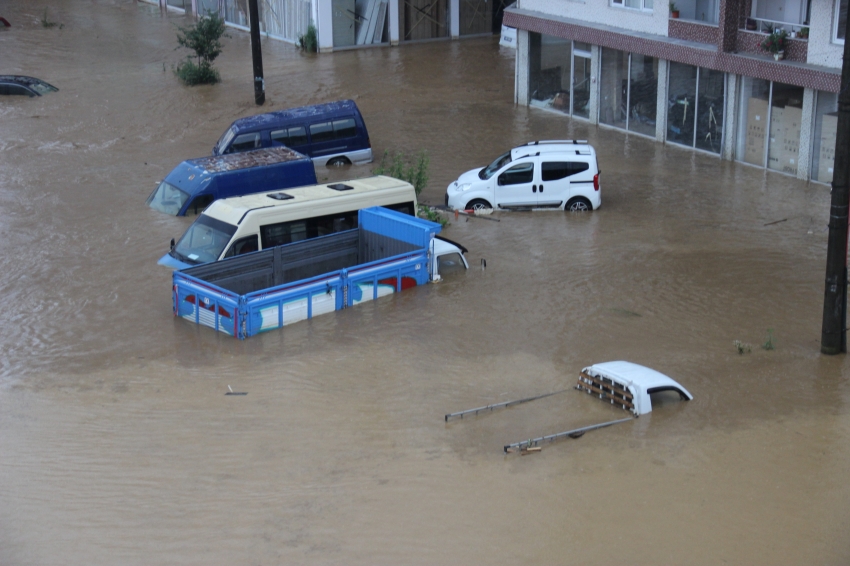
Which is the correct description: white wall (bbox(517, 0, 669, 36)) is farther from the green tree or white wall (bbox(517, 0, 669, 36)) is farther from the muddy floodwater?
the green tree

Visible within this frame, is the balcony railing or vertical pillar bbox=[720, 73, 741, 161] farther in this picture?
vertical pillar bbox=[720, 73, 741, 161]

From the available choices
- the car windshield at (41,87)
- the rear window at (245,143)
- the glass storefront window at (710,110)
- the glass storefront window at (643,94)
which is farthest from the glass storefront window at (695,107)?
the car windshield at (41,87)

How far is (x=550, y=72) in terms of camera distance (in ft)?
102

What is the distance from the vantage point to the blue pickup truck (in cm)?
1569

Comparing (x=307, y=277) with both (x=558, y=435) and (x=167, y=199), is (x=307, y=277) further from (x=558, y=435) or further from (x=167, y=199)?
(x=558, y=435)

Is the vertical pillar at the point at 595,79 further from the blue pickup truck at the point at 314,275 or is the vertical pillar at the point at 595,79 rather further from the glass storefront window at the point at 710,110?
the blue pickup truck at the point at 314,275

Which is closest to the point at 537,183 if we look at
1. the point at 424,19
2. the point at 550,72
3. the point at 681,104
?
the point at 681,104

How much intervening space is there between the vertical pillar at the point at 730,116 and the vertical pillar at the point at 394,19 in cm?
1873

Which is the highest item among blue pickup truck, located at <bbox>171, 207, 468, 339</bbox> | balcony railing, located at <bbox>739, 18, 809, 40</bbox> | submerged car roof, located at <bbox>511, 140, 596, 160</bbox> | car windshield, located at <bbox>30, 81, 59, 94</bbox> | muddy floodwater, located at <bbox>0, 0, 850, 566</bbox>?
balcony railing, located at <bbox>739, 18, 809, 40</bbox>

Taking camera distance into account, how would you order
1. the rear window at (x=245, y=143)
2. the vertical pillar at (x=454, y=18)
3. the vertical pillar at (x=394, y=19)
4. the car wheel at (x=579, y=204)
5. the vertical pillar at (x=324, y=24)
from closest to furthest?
the car wheel at (x=579, y=204) → the rear window at (x=245, y=143) → the vertical pillar at (x=324, y=24) → the vertical pillar at (x=394, y=19) → the vertical pillar at (x=454, y=18)

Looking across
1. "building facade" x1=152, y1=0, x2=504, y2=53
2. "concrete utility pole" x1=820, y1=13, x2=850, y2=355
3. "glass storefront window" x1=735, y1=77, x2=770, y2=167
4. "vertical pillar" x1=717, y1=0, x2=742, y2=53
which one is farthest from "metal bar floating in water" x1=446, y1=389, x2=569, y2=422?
"building facade" x1=152, y1=0, x2=504, y2=53

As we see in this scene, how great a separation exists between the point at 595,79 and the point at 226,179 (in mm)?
13019

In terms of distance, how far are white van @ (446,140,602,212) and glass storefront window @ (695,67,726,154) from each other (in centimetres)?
524

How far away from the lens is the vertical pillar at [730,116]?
24797mm
